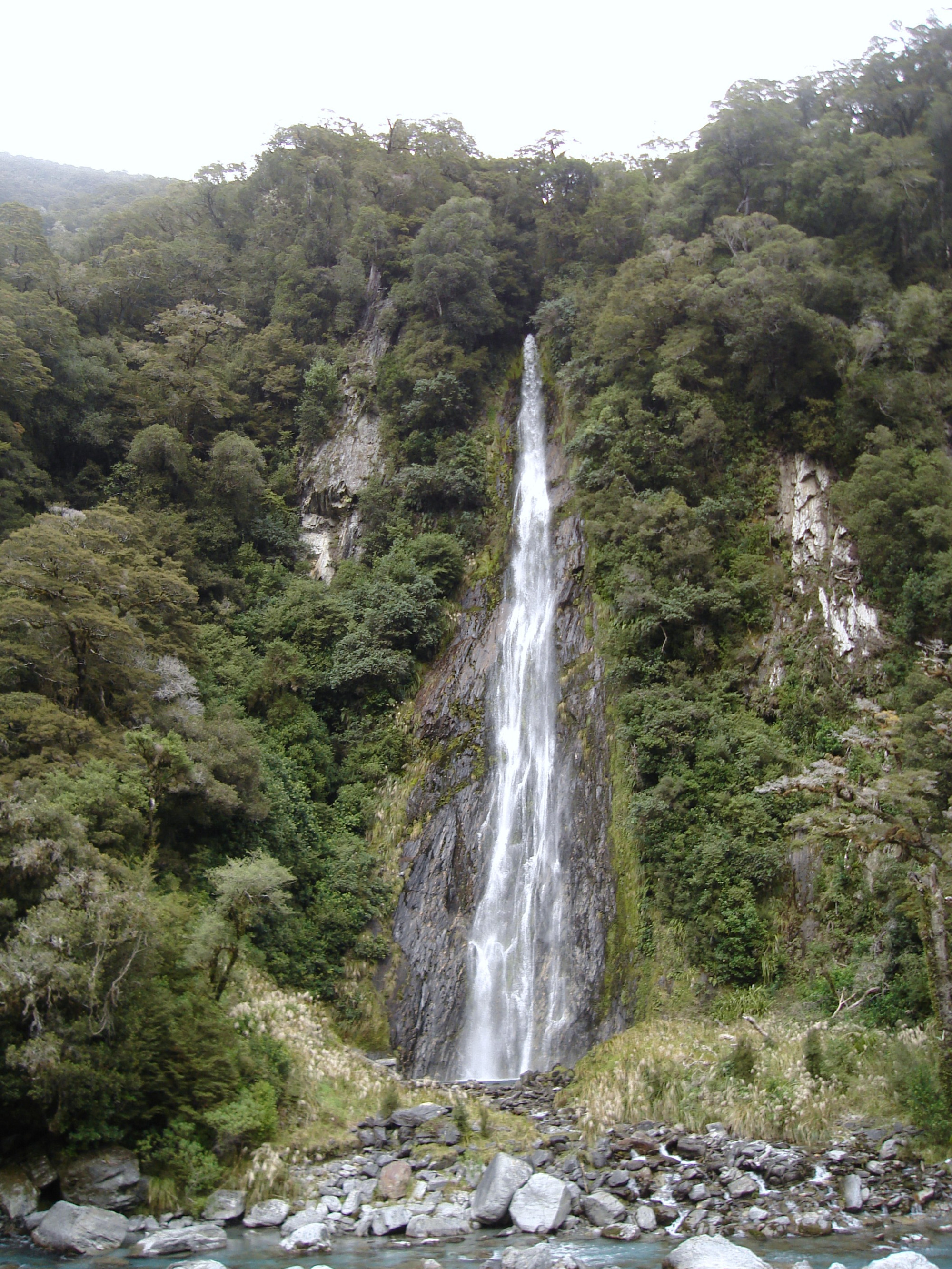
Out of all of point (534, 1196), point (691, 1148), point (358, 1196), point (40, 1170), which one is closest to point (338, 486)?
point (40, 1170)

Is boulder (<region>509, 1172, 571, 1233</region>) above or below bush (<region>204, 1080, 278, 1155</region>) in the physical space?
below

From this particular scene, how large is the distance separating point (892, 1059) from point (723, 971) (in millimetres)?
5166

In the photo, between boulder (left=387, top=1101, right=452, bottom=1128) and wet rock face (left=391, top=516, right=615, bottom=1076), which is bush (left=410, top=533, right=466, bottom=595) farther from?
boulder (left=387, top=1101, right=452, bottom=1128)

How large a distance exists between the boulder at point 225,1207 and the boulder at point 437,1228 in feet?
6.66

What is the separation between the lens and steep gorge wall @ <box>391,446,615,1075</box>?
19.2 metres

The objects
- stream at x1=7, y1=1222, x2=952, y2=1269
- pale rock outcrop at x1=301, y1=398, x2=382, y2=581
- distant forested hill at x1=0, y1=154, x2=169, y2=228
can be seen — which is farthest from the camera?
distant forested hill at x1=0, y1=154, x2=169, y2=228

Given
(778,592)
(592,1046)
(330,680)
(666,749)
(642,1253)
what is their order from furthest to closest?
(330,680)
(778,592)
(666,749)
(592,1046)
(642,1253)

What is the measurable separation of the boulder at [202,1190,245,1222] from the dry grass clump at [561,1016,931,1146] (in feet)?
15.8

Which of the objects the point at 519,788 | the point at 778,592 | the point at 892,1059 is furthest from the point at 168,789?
the point at 778,592

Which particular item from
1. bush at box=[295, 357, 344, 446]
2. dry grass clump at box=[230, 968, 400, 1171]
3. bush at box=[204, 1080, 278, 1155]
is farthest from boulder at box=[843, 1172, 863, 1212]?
bush at box=[295, 357, 344, 446]

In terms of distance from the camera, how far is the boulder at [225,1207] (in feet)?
32.7

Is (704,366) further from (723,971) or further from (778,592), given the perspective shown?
(723,971)

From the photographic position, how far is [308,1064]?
14078 mm

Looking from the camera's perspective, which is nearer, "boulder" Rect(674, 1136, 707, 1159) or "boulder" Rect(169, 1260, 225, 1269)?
"boulder" Rect(169, 1260, 225, 1269)
